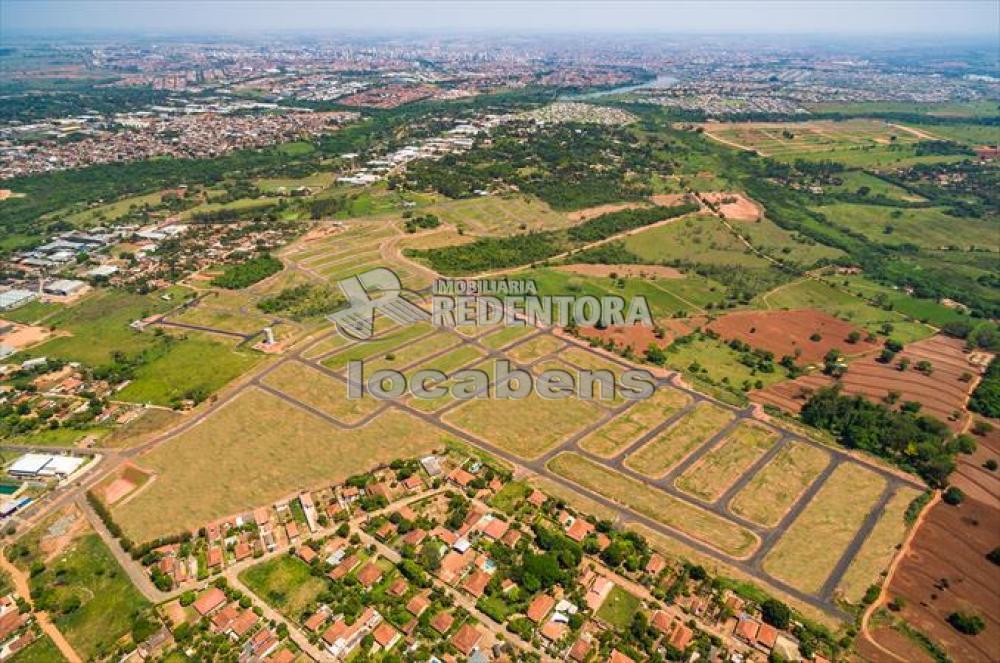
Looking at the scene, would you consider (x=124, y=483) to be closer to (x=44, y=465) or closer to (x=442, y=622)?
(x=44, y=465)

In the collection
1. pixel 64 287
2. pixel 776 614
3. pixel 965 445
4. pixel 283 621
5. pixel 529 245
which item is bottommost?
pixel 283 621

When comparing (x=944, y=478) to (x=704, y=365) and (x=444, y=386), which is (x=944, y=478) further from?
(x=444, y=386)

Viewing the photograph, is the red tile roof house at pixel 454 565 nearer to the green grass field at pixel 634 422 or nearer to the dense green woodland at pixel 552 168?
the green grass field at pixel 634 422

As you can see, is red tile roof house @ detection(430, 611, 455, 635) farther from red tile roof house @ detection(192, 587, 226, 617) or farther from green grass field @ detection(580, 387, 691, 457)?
green grass field @ detection(580, 387, 691, 457)

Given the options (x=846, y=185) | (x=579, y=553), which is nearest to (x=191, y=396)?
(x=579, y=553)

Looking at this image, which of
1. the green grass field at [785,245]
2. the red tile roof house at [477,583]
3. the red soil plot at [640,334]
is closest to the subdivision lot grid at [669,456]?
the red soil plot at [640,334]

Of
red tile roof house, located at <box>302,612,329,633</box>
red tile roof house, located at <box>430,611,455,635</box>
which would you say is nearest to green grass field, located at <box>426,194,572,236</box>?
red tile roof house, located at <box>430,611,455,635</box>

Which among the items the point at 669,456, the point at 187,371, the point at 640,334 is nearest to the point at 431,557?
the point at 669,456
